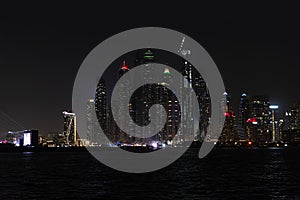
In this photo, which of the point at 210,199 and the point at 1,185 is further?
the point at 1,185

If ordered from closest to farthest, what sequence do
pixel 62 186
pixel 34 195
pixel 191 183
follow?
pixel 34 195 < pixel 62 186 < pixel 191 183

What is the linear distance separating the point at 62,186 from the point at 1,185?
6.56m

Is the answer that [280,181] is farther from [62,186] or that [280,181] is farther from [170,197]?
[62,186]

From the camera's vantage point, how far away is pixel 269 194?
40.0m

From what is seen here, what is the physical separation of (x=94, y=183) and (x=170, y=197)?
1503 centimetres

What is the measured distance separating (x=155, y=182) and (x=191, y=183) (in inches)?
156

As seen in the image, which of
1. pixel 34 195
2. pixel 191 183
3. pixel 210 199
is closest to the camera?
pixel 210 199

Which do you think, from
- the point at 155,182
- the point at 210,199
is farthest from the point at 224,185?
the point at 210,199

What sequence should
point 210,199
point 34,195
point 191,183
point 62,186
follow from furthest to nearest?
1. point 191,183
2. point 62,186
3. point 34,195
4. point 210,199

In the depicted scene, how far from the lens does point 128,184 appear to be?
49406mm

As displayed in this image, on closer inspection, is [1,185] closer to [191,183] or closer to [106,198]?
[106,198]

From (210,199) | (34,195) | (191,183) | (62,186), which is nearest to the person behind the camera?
(210,199)

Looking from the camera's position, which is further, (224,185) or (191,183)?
(191,183)

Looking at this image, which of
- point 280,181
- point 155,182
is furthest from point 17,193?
point 280,181
